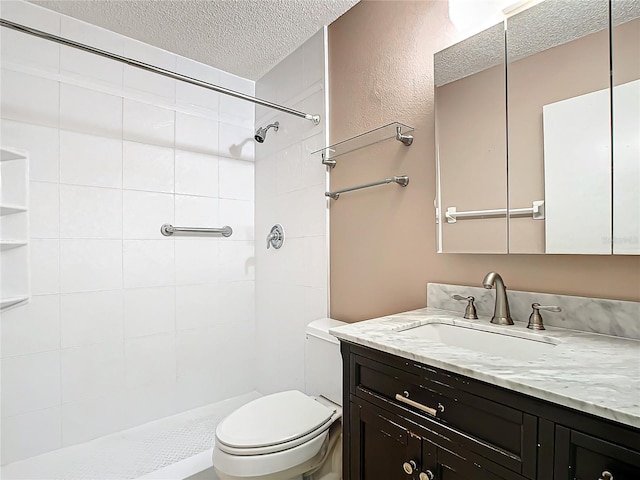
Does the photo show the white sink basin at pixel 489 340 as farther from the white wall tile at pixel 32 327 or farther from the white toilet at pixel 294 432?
the white wall tile at pixel 32 327

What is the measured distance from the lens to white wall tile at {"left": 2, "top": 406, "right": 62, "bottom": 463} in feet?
5.86

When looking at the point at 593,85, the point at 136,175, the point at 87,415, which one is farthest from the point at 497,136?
the point at 87,415

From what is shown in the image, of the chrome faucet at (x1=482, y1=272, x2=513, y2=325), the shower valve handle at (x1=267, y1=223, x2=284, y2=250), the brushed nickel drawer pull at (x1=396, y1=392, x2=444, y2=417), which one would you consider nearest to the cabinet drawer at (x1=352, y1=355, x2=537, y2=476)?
the brushed nickel drawer pull at (x1=396, y1=392, x2=444, y2=417)

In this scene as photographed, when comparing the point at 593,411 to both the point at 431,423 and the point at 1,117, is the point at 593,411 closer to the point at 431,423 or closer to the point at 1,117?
the point at 431,423

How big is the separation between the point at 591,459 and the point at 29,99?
2.58 m

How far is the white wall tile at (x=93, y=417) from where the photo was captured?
6.36 feet

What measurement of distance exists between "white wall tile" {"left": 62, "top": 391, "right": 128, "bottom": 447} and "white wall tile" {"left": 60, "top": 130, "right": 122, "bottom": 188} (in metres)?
1.23

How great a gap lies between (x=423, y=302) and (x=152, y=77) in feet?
6.81

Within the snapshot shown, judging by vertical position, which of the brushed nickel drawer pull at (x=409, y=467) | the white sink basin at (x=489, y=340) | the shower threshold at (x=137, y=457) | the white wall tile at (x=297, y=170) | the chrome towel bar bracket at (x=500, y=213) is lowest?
the shower threshold at (x=137, y=457)

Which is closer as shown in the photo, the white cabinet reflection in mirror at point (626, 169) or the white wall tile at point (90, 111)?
the white cabinet reflection in mirror at point (626, 169)

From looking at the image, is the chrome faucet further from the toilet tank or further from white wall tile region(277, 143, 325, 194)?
white wall tile region(277, 143, 325, 194)

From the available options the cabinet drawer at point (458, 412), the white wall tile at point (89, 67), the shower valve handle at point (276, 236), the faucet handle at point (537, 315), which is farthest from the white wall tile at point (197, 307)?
the faucet handle at point (537, 315)

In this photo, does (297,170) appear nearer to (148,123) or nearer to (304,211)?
(304,211)

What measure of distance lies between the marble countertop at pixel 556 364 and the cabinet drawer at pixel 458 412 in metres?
0.06
